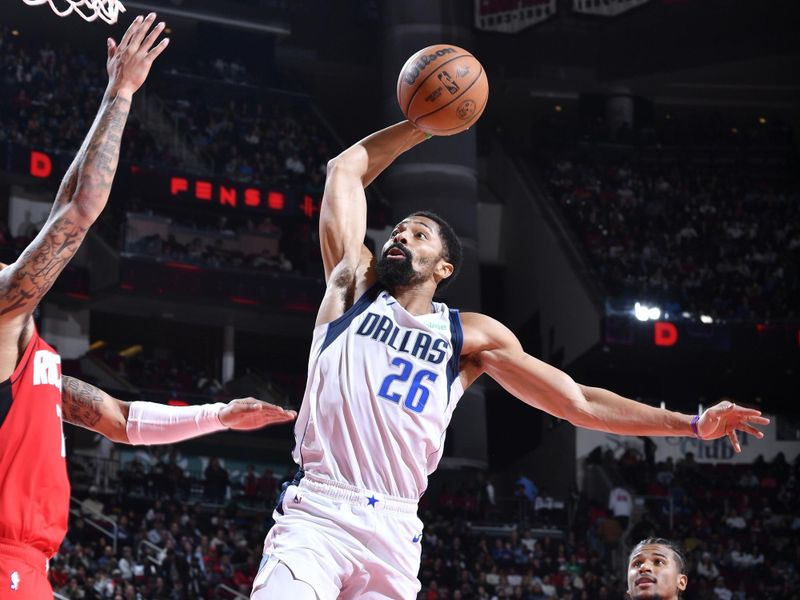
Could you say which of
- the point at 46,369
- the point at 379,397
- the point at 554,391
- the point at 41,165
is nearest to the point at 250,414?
the point at 379,397

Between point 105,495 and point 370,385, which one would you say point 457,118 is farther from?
point 105,495

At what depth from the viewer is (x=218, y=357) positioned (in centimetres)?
3228

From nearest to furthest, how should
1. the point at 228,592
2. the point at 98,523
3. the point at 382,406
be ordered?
the point at 382,406 < the point at 228,592 < the point at 98,523

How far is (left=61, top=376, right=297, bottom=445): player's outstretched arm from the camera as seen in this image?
507 centimetres

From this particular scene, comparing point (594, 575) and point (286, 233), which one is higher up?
point (286, 233)

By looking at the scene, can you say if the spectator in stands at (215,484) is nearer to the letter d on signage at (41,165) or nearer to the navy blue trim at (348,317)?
the letter d on signage at (41,165)

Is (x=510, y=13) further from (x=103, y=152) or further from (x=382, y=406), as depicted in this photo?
(x=103, y=152)

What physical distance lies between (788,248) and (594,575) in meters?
12.7

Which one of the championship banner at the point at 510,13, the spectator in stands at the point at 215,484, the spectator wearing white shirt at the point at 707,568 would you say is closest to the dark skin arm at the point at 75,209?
the spectator in stands at the point at 215,484

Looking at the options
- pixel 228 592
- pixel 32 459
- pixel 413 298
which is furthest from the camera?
pixel 228 592

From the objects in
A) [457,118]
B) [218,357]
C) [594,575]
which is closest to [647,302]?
[594,575]

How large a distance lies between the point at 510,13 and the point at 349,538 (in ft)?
101

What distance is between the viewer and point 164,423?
17.1 ft

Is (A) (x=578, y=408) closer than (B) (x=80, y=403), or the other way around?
(B) (x=80, y=403)
